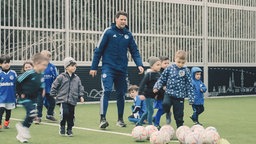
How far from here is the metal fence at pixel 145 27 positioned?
1709 centimetres

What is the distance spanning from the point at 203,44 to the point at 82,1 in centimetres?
571

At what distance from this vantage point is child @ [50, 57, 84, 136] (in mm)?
9508

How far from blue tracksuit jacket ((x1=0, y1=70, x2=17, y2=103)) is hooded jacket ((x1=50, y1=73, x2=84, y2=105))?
1485 millimetres

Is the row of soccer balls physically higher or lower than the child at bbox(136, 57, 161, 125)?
lower

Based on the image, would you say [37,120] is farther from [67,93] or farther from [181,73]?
[181,73]

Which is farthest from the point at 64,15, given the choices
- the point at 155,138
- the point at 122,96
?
the point at 155,138

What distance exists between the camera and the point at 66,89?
9.68m

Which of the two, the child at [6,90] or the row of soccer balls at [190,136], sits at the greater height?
the child at [6,90]

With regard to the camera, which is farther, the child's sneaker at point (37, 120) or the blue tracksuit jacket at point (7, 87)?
the child's sneaker at point (37, 120)

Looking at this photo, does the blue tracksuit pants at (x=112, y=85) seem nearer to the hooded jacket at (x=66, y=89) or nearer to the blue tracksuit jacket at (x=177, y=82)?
the hooded jacket at (x=66, y=89)

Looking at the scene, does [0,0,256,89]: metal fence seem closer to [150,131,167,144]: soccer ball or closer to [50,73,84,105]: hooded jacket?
[50,73,84,105]: hooded jacket

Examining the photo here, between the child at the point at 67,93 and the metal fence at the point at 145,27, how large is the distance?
291 inches

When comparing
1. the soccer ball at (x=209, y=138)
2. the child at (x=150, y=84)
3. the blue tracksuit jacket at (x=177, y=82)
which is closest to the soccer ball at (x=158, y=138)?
the soccer ball at (x=209, y=138)

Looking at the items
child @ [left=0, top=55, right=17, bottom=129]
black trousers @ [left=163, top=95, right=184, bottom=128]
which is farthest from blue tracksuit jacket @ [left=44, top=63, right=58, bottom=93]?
black trousers @ [left=163, top=95, right=184, bottom=128]
